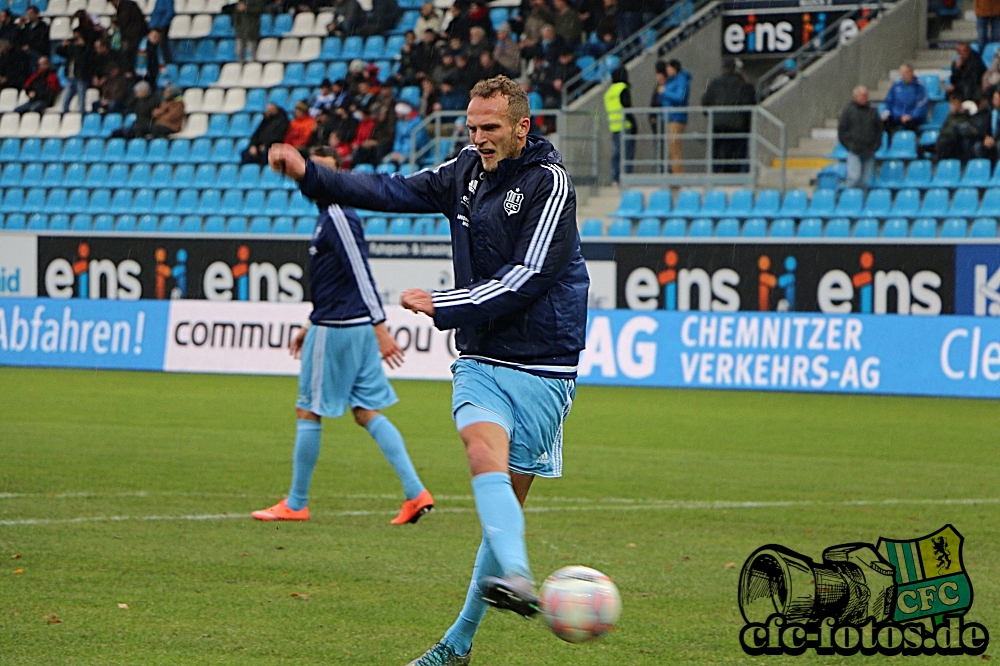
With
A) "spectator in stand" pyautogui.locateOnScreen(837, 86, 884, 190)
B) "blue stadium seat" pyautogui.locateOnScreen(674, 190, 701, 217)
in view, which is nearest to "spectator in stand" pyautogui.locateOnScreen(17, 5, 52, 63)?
"blue stadium seat" pyautogui.locateOnScreen(674, 190, 701, 217)

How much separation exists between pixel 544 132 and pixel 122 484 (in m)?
15.7

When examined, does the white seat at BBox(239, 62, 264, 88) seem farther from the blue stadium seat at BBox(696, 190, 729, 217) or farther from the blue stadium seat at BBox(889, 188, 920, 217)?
the blue stadium seat at BBox(889, 188, 920, 217)

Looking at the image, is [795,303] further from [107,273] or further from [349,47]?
[349,47]

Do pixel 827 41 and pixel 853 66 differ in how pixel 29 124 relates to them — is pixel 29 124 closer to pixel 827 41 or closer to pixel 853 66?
pixel 827 41

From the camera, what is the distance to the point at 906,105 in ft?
76.2

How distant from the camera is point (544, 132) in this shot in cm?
2544

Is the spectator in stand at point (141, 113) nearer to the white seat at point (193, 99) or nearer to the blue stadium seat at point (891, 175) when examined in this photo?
the white seat at point (193, 99)

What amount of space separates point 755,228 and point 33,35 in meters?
17.4

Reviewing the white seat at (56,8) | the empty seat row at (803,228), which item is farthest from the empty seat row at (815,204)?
the white seat at (56,8)

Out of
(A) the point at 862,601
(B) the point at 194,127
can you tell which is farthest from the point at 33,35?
(A) the point at 862,601

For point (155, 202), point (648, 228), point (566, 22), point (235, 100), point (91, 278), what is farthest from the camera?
point (235, 100)

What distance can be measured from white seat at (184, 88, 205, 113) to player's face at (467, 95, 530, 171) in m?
26.4

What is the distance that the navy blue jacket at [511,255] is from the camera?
5.68 m

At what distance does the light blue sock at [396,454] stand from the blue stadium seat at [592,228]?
14.4 meters
